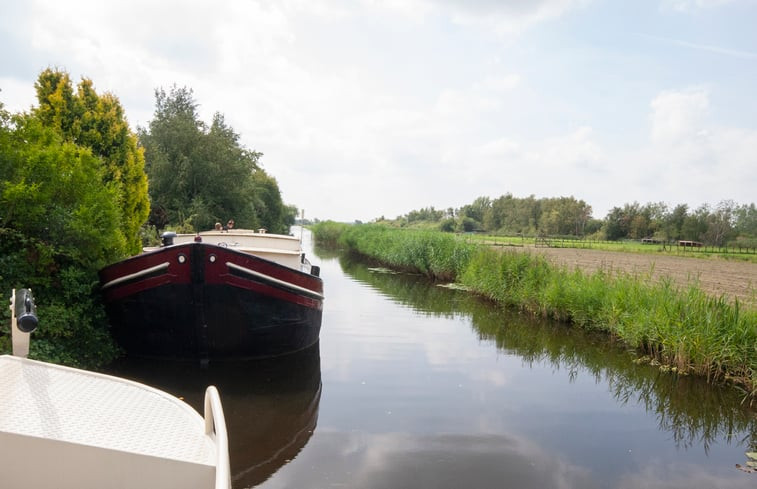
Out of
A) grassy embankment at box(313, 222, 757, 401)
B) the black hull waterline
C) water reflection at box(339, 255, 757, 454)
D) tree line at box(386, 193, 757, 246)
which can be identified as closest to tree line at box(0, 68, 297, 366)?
the black hull waterline

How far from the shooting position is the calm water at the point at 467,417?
4566 mm

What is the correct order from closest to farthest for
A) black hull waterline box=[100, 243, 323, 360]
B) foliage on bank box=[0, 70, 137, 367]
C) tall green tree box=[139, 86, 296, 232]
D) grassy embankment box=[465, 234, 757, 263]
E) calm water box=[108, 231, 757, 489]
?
calm water box=[108, 231, 757, 489] < foliage on bank box=[0, 70, 137, 367] < black hull waterline box=[100, 243, 323, 360] < tall green tree box=[139, 86, 296, 232] < grassy embankment box=[465, 234, 757, 263]

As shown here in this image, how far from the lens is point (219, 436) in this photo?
190cm

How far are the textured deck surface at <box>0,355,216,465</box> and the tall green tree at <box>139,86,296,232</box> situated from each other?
19.6 m

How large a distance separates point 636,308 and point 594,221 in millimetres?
73896

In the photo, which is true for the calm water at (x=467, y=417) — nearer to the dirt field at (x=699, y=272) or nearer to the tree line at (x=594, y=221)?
the dirt field at (x=699, y=272)

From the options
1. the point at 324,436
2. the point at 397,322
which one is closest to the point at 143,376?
the point at 324,436

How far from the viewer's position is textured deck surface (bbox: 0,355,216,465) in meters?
1.95

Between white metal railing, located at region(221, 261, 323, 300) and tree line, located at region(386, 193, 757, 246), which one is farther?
tree line, located at region(386, 193, 757, 246)

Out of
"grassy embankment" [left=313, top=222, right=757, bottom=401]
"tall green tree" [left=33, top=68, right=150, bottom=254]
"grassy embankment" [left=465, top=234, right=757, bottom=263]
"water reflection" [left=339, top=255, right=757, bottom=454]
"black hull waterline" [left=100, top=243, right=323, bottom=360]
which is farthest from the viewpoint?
"grassy embankment" [left=465, top=234, right=757, bottom=263]

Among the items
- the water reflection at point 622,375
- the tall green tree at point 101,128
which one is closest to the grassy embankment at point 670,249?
the water reflection at point 622,375

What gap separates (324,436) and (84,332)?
337 centimetres

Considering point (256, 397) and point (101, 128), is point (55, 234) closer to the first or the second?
point (256, 397)

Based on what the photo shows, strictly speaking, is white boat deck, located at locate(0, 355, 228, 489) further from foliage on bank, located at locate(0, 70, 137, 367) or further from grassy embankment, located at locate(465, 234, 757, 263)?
grassy embankment, located at locate(465, 234, 757, 263)
